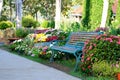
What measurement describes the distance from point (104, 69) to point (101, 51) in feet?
2.01

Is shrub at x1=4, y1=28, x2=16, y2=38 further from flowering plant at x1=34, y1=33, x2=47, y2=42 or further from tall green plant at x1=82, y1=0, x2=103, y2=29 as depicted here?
tall green plant at x1=82, y1=0, x2=103, y2=29

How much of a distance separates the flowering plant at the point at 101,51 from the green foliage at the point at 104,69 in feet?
0.64

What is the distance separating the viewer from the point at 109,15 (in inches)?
1314

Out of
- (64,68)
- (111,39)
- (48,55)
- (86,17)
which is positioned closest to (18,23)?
(86,17)

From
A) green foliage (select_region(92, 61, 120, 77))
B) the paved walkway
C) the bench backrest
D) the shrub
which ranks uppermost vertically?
the bench backrest

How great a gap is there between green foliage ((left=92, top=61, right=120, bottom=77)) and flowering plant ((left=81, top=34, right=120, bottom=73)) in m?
0.19

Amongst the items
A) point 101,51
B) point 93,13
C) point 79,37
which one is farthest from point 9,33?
point 101,51

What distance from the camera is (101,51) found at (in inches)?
406

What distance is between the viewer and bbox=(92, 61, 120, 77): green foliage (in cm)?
980

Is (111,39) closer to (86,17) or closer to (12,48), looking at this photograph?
(12,48)

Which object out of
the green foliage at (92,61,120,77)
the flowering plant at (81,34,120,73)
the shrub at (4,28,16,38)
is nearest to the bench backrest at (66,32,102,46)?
the flowering plant at (81,34,120,73)

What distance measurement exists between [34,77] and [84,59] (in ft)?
4.90

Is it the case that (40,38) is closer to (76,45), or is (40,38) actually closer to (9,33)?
(76,45)

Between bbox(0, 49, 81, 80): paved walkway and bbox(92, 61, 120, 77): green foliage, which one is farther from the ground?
bbox(92, 61, 120, 77): green foliage
